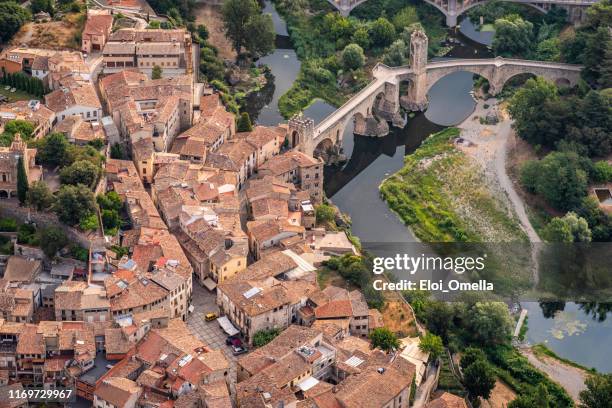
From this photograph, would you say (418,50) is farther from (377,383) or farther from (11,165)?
(377,383)

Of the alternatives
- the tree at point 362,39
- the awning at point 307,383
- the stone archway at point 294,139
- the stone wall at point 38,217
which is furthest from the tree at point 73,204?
the tree at point 362,39

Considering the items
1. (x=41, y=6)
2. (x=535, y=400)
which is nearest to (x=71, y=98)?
(x=41, y=6)

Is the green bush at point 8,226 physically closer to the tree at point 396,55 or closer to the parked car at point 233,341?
the parked car at point 233,341

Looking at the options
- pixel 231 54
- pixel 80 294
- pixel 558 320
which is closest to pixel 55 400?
pixel 80 294

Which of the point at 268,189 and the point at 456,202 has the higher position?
the point at 268,189

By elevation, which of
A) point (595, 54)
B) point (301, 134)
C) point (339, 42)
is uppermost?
point (595, 54)

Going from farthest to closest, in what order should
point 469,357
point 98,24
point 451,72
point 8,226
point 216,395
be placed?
1. point 451,72
2. point 98,24
3. point 8,226
4. point 469,357
5. point 216,395
